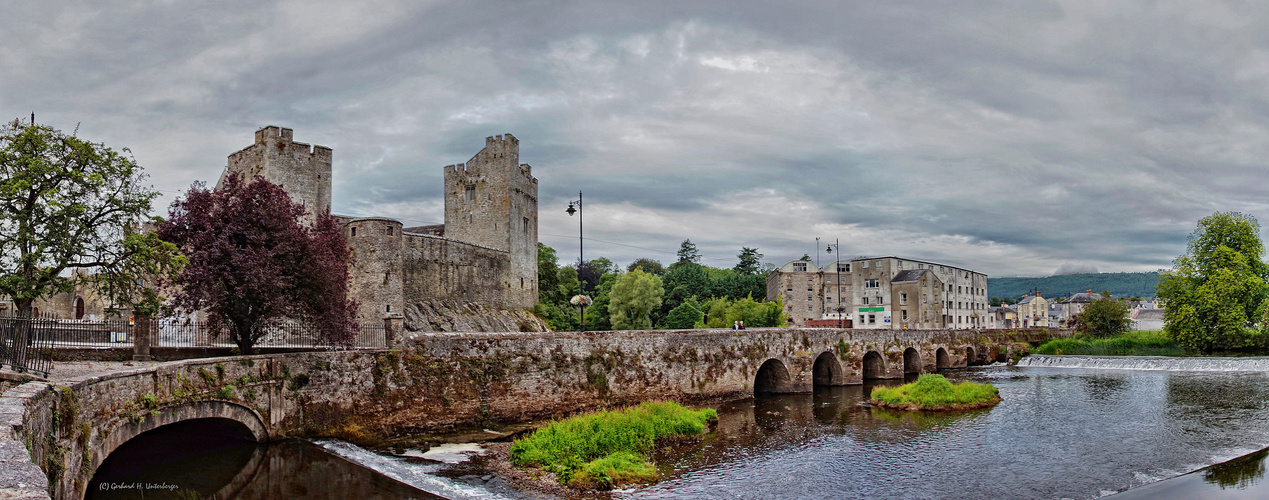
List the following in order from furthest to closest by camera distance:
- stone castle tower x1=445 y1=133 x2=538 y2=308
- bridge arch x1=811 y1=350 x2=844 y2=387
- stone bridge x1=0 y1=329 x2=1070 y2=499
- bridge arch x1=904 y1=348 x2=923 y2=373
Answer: stone castle tower x1=445 y1=133 x2=538 y2=308
bridge arch x1=904 y1=348 x2=923 y2=373
bridge arch x1=811 y1=350 x2=844 y2=387
stone bridge x1=0 y1=329 x2=1070 y2=499

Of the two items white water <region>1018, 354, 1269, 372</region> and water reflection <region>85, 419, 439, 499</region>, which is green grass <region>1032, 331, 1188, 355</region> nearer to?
white water <region>1018, 354, 1269, 372</region>

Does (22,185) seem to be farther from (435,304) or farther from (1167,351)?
(1167,351)

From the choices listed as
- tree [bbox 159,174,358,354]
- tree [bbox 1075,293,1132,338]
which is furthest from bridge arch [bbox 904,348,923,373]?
tree [bbox 159,174,358,354]

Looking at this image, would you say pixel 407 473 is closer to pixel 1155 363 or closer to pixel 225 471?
pixel 225 471

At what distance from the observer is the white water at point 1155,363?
144 feet

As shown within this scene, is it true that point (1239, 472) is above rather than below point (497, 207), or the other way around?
below

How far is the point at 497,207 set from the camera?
5444cm

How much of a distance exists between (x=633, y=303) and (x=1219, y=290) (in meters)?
43.0

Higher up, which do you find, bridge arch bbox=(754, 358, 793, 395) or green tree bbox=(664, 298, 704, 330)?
green tree bbox=(664, 298, 704, 330)

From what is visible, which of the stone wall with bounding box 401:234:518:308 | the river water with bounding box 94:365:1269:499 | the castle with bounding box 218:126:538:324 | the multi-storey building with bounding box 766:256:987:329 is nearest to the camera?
the river water with bounding box 94:365:1269:499

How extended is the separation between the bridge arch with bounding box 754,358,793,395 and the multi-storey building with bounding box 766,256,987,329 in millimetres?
44682

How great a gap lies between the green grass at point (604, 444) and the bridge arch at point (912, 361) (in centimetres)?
2701

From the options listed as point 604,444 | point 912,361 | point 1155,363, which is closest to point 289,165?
point 604,444

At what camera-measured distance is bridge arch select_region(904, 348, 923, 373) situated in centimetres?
4662
